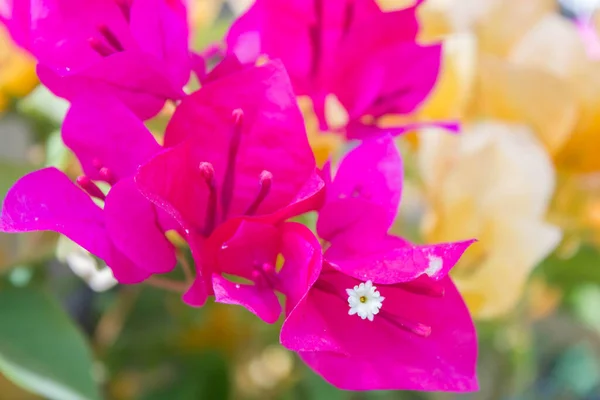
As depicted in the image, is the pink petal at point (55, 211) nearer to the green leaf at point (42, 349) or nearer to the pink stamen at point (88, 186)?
the pink stamen at point (88, 186)

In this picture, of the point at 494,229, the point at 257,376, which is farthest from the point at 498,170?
the point at 257,376

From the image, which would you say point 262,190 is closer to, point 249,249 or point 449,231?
point 249,249

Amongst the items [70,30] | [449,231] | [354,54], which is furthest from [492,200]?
[70,30]

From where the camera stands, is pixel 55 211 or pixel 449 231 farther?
pixel 449 231

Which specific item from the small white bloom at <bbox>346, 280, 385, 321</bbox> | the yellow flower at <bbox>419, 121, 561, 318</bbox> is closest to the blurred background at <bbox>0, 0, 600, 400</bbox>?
the yellow flower at <bbox>419, 121, 561, 318</bbox>

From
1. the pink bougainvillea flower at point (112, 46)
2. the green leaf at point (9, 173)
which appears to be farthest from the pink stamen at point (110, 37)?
the green leaf at point (9, 173)

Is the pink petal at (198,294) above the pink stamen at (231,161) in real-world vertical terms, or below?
below

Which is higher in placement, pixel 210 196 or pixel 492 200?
pixel 210 196

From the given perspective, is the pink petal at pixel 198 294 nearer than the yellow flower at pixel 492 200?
Yes

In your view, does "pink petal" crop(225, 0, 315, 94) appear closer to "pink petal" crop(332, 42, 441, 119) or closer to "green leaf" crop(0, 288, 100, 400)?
"pink petal" crop(332, 42, 441, 119)
